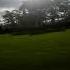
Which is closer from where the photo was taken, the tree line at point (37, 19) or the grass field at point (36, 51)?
the grass field at point (36, 51)

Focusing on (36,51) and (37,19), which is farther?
(37,19)

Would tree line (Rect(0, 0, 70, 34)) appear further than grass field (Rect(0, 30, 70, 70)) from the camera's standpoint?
Yes

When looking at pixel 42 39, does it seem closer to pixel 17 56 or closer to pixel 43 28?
pixel 43 28

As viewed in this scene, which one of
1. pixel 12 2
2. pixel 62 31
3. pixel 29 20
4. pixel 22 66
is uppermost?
pixel 12 2

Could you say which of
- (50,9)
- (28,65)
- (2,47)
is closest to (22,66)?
(28,65)

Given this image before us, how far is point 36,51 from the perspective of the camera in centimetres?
244

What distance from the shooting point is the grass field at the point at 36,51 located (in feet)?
7.49

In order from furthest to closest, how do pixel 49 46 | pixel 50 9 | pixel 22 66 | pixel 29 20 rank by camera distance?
pixel 50 9 → pixel 29 20 → pixel 49 46 → pixel 22 66

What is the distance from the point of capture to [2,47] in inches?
101

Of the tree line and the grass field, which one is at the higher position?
the tree line

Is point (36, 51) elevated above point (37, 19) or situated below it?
below

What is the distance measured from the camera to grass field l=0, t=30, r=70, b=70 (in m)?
2.28

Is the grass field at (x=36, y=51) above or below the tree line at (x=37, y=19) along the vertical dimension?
below

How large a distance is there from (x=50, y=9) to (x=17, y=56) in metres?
1.00
